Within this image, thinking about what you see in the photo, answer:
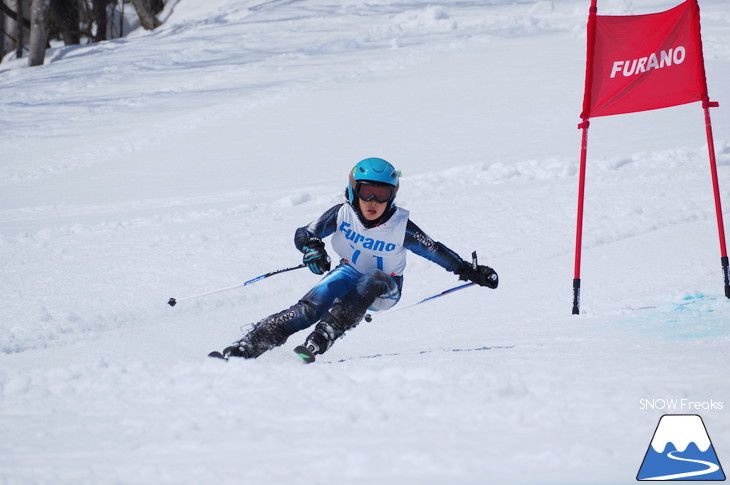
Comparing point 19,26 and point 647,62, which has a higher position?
point 19,26

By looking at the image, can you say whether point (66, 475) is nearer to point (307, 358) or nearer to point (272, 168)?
point (307, 358)

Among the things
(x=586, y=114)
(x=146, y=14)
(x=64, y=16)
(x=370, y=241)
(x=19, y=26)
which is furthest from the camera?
(x=146, y=14)

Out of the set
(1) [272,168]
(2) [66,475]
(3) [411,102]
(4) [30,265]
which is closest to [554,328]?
(2) [66,475]

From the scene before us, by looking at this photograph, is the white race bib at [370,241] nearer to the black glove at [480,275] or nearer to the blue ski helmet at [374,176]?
the blue ski helmet at [374,176]

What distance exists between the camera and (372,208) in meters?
4.54

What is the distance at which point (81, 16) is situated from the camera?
3023 centimetres

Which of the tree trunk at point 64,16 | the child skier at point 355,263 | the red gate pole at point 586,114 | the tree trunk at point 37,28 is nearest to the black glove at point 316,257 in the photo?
the child skier at point 355,263

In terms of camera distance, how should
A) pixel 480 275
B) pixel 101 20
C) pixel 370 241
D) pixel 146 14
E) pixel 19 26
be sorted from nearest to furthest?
pixel 370 241
pixel 480 275
pixel 19 26
pixel 101 20
pixel 146 14

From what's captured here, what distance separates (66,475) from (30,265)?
4254 millimetres

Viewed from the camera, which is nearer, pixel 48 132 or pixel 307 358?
pixel 307 358

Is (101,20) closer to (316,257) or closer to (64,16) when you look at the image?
(64,16)

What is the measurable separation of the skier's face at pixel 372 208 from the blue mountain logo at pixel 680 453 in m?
2.29

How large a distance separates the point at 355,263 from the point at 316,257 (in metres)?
0.41

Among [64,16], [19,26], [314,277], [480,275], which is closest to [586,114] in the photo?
[480,275]
